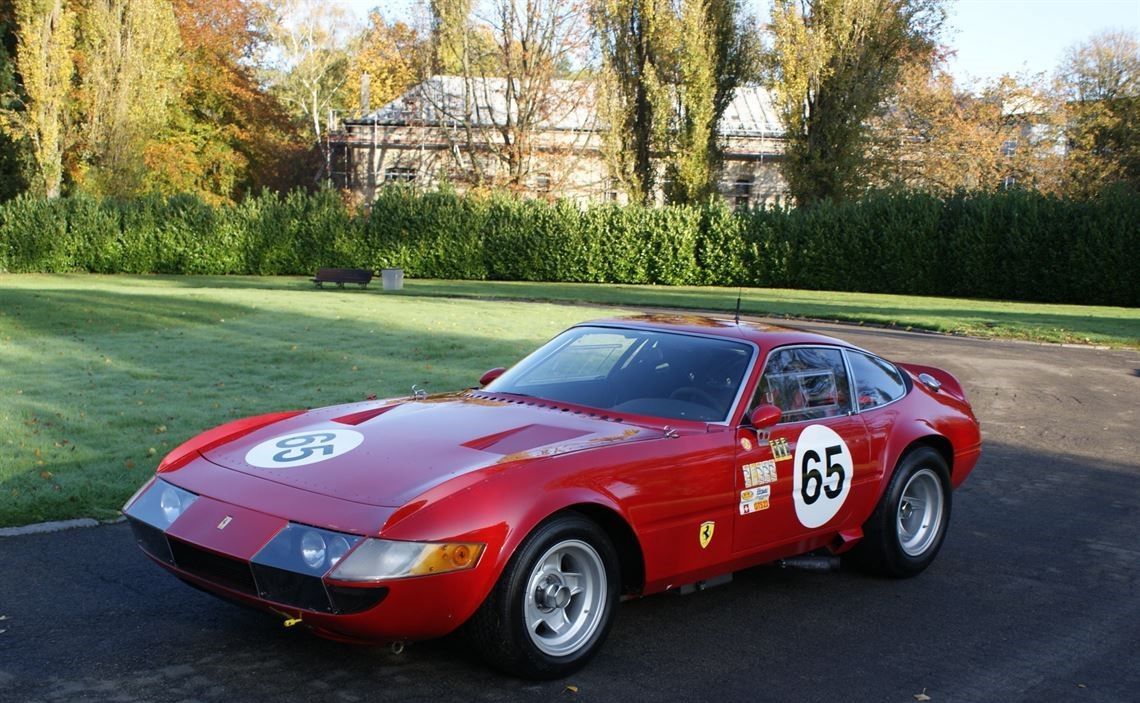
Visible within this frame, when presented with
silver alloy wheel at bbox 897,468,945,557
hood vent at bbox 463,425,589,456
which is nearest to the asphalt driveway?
silver alloy wheel at bbox 897,468,945,557

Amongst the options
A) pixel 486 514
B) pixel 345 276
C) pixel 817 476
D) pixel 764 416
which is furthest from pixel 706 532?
pixel 345 276

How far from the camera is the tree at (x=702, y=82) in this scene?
1752 inches

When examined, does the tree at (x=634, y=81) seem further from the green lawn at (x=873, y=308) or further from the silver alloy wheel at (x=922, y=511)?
the silver alloy wheel at (x=922, y=511)

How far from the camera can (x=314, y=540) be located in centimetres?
393

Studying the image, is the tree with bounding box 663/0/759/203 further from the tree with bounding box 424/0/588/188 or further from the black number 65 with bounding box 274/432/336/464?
the black number 65 with bounding box 274/432/336/464

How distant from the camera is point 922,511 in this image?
6.29m

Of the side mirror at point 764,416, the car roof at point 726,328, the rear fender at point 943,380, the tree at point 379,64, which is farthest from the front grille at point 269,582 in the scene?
the tree at point 379,64

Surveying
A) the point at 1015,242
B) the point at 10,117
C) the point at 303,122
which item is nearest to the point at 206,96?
the point at 303,122

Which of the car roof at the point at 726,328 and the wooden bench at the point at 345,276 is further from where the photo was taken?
the wooden bench at the point at 345,276

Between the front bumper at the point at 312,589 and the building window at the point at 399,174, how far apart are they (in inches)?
2166

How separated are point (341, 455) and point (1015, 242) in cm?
3555

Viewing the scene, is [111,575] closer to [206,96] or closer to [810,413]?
[810,413]

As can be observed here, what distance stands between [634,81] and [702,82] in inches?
124

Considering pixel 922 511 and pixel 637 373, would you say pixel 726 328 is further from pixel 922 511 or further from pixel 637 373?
pixel 922 511
